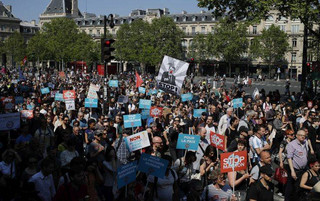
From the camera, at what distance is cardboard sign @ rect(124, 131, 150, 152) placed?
26.7 feet

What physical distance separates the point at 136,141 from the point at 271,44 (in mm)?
62789

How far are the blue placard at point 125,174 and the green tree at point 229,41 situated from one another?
6104 centimetres

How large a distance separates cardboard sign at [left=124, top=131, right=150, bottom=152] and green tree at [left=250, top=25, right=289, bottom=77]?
62.1 meters

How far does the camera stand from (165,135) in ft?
34.0

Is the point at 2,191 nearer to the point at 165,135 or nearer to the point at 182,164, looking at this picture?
the point at 182,164

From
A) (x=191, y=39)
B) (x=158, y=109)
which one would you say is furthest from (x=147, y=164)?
(x=191, y=39)

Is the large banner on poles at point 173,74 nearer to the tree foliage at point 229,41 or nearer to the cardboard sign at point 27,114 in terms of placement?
the cardboard sign at point 27,114

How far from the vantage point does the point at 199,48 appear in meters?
73.5

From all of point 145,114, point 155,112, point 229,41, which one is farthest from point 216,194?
point 229,41

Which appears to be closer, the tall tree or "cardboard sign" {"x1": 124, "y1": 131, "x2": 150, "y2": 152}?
"cardboard sign" {"x1": 124, "y1": 131, "x2": 150, "y2": 152}

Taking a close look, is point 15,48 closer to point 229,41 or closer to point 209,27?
point 209,27

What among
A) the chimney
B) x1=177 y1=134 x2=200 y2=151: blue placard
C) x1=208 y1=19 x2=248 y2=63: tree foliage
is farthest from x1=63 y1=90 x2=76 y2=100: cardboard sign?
the chimney

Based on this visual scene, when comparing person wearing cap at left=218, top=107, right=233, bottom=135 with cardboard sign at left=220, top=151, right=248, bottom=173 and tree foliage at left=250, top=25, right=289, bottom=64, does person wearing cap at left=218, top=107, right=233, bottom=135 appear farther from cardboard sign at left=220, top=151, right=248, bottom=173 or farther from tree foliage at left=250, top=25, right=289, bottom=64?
tree foliage at left=250, top=25, right=289, bottom=64

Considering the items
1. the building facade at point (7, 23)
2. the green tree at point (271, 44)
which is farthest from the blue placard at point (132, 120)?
the building facade at point (7, 23)
